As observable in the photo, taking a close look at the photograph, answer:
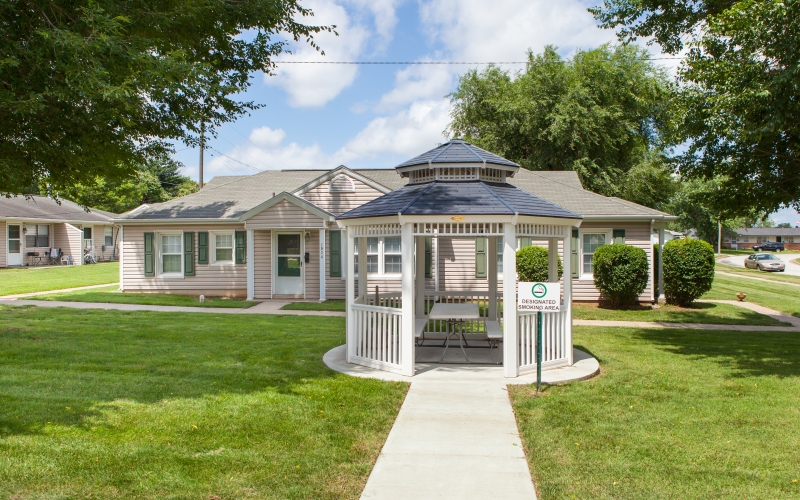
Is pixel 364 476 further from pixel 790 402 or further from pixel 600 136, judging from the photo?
pixel 600 136

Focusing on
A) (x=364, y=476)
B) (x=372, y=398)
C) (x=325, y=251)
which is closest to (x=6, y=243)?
(x=325, y=251)

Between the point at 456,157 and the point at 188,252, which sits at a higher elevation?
the point at 456,157

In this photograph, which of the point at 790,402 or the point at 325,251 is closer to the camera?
the point at 790,402

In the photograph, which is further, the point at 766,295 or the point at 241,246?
the point at 766,295

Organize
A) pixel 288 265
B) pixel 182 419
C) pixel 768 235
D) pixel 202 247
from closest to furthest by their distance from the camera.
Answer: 1. pixel 182 419
2. pixel 288 265
3. pixel 202 247
4. pixel 768 235

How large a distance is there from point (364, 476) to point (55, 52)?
6.21 metres

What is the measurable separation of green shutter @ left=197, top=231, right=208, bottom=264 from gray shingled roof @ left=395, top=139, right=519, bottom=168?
1067cm

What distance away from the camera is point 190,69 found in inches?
324

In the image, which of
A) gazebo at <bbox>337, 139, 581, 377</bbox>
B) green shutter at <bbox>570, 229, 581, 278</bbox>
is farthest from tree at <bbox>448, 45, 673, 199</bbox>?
gazebo at <bbox>337, 139, 581, 377</bbox>

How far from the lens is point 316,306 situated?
16922 millimetres

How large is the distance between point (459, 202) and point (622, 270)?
9.66 metres

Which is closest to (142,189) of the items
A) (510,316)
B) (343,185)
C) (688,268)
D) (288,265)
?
(288,265)

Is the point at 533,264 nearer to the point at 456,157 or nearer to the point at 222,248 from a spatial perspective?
the point at 456,157

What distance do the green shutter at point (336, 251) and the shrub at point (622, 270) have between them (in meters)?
7.56
